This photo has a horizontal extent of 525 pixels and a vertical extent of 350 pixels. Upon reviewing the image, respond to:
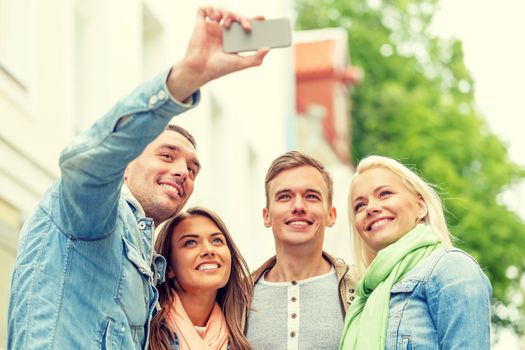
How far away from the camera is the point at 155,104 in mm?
3559

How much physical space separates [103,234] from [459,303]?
146cm

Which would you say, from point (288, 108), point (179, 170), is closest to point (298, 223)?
point (179, 170)

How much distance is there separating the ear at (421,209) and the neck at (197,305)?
0.96 m

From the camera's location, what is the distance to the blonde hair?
16.7 ft

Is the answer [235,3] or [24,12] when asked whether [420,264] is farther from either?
[235,3]

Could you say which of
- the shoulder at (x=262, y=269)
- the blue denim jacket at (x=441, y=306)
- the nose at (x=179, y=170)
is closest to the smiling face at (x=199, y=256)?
the shoulder at (x=262, y=269)

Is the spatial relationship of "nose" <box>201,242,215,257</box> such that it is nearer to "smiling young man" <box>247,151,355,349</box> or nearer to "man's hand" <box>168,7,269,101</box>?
"smiling young man" <box>247,151,355,349</box>

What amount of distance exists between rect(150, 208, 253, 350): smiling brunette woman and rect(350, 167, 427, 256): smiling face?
614mm

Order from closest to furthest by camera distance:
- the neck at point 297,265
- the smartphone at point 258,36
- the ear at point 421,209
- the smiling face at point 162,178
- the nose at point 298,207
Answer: the smartphone at point 258,36, the smiling face at point 162,178, the ear at point 421,209, the nose at point 298,207, the neck at point 297,265

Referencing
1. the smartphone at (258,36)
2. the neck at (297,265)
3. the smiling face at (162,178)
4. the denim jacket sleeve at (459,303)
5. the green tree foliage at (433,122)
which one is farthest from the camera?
the green tree foliage at (433,122)

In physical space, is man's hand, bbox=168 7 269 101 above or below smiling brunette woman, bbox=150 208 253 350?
above

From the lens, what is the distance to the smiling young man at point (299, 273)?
5289mm

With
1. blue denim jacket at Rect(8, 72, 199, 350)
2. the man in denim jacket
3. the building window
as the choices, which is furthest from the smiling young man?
the building window

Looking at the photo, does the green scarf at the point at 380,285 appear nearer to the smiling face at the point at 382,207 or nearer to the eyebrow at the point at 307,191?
the smiling face at the point at 382,207
